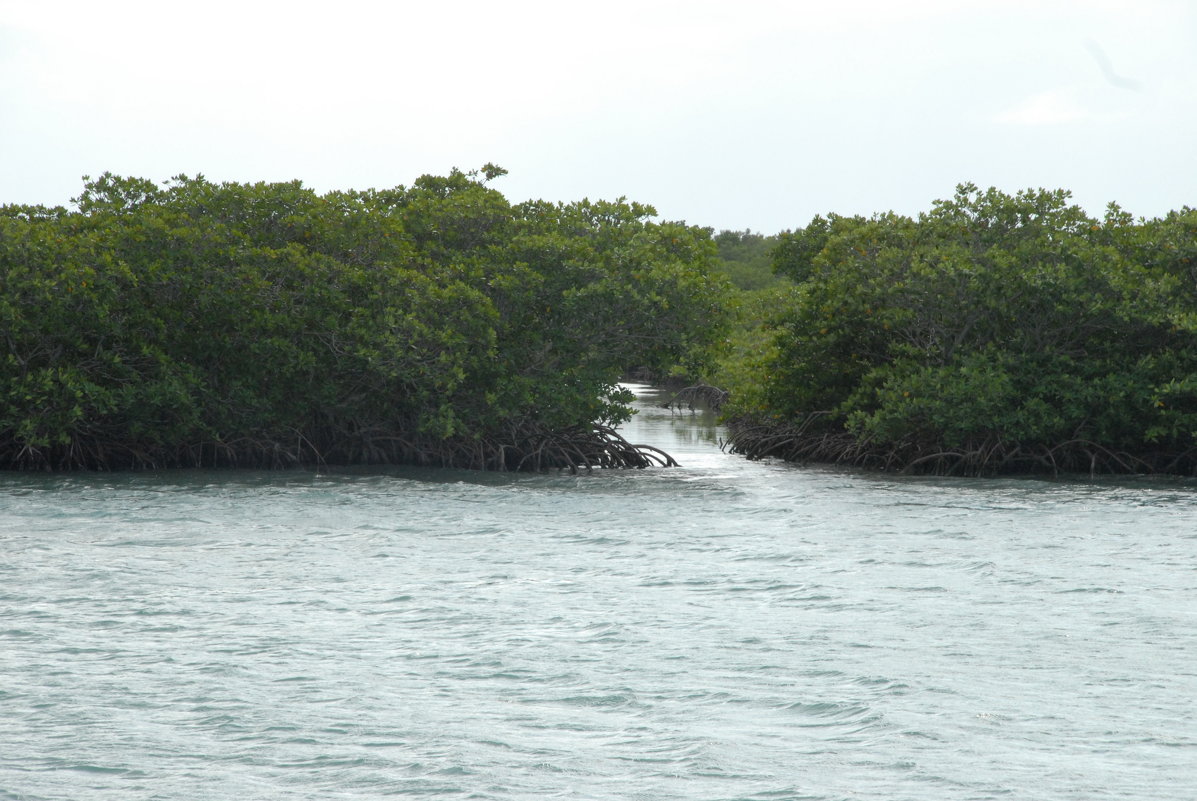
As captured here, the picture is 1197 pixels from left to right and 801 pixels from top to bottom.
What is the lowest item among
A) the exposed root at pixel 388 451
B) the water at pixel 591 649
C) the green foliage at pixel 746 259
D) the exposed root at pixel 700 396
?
the water at pixel 591 649

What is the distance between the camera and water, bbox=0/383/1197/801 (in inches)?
Answer: 296

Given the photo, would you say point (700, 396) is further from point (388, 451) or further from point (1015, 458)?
point (1015, 458)

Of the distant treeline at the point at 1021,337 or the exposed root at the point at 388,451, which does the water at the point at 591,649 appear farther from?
the distant treeline at the point at 1021,337

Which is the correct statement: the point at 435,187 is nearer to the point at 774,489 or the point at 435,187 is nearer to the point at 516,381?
the point at 516,381

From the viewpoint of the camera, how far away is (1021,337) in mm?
21859

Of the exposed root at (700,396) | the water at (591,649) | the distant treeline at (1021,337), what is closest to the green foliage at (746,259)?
the exposed root at (700,396)

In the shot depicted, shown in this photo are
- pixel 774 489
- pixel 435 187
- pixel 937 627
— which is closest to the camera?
pixel 937 627

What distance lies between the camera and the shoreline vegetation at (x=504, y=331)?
19766 mm

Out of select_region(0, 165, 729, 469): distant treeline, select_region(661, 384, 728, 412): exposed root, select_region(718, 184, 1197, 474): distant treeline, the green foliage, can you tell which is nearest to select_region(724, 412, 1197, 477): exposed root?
select_region(718, 184, 1197, 474): distant treeline

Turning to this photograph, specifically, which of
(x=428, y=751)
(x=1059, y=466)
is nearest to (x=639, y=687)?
(x=428, y=751)

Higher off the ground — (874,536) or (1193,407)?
(1193,407)

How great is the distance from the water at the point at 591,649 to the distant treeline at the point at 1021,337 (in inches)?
117

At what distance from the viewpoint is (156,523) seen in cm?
→ 1590

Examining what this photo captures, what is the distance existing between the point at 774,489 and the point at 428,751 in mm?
13295
